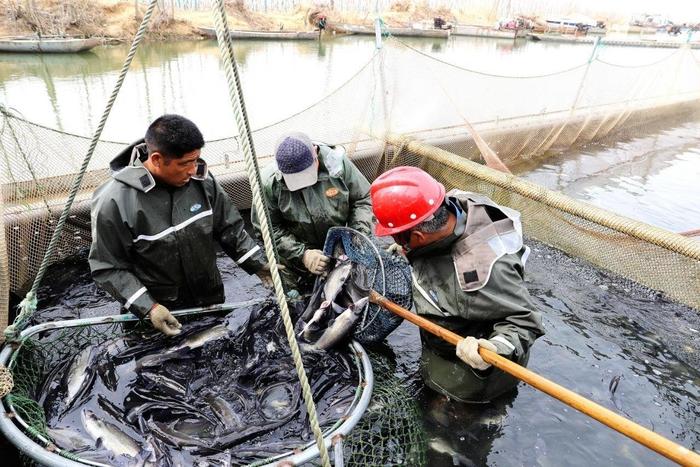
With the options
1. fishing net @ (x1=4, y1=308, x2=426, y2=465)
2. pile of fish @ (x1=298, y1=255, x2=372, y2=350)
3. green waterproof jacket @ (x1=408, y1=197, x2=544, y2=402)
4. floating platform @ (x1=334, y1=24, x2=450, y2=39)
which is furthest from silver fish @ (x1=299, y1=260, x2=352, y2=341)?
floating platform @ (x1=334, y1=24, x2=450, y2=39)

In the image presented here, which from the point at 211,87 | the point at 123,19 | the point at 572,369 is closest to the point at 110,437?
the point at 572,369

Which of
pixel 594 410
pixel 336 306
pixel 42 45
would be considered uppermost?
pixel 594 410

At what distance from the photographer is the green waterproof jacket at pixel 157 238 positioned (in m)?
2.84

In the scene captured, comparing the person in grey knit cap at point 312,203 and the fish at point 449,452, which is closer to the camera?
the fish at point 449,452

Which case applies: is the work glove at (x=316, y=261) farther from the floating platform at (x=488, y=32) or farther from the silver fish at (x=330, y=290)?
the floating platform at (x=488, y=32)

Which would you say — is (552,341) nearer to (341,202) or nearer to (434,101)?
(341,202)

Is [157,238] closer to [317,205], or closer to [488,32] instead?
[317,205]

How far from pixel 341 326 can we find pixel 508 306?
1.09 meters

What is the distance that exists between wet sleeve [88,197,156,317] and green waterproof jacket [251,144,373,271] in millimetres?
1343

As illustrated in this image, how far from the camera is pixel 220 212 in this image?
3346 millimetres

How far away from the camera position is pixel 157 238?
9.72 feet

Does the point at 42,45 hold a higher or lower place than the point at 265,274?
lower

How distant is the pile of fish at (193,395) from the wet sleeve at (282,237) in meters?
0.78

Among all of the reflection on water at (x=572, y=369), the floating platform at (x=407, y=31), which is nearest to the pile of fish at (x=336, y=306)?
the reflection on water at (x=572, y=369)
